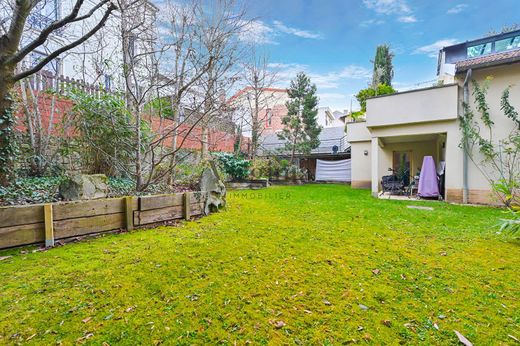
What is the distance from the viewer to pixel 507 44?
25.2ft

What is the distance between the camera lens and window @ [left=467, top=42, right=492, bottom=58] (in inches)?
317

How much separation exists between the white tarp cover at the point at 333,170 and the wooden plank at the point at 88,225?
48.1ft

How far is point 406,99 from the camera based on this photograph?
27.2 feet

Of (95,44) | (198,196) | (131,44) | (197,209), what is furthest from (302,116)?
(197,209)

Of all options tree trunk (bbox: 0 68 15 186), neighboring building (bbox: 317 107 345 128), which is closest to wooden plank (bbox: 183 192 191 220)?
tree trunk (bbox: 0 68 15 186)

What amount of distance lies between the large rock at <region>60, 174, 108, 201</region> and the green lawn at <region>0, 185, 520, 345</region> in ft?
3.04

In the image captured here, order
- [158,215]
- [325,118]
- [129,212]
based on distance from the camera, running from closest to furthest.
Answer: [129,212] < [158,215] < [325,118]

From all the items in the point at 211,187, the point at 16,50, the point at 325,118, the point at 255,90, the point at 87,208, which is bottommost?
the point at 87,208

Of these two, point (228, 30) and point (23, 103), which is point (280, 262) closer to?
point (23, 103)

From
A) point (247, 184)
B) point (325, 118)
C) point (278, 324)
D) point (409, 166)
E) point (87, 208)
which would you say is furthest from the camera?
point (325, 118)

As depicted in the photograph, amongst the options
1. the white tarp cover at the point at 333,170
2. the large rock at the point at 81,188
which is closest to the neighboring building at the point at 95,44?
the large rock at the point at 81,188

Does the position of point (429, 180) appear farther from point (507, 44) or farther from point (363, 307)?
point (363, 307)

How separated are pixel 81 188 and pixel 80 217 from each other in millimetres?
685

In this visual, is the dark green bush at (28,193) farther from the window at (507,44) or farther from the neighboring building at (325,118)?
the neighboring building at (325,118)
